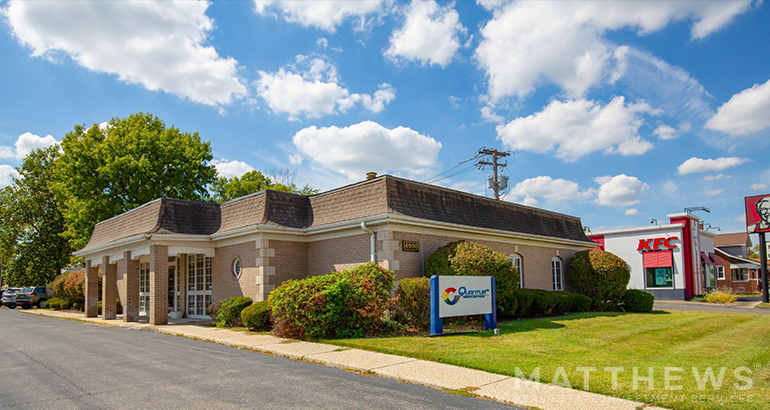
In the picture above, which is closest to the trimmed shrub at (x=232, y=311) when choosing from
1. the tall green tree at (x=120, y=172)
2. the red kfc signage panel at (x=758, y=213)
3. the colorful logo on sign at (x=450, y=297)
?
the colorful logo on sign at (x=450, y=297)

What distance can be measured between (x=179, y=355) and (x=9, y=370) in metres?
2.96

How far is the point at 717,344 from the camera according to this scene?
1102 cm

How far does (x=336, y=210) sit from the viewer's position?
1634 cm

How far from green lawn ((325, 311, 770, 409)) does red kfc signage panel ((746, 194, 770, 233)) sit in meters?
16.9

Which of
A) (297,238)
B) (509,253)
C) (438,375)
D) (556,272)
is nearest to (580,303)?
(556,272)

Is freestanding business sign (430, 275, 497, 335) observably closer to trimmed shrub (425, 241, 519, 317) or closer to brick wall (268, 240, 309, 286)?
trimmed shrub (425, 241, 519, 317)

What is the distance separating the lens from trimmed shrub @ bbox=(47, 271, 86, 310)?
27.2 meters

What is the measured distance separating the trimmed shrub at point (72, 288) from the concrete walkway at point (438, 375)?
62.3 ft

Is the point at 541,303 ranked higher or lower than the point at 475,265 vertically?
lower

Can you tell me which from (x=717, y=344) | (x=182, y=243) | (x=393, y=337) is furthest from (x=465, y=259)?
(x=182, y=243)

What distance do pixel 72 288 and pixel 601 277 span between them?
1102 inches

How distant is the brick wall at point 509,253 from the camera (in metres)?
14.6

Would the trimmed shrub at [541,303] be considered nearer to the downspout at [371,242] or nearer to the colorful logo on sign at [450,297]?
the colorful logo on sign at [450,297]

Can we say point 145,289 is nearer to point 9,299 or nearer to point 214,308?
point 214,308
